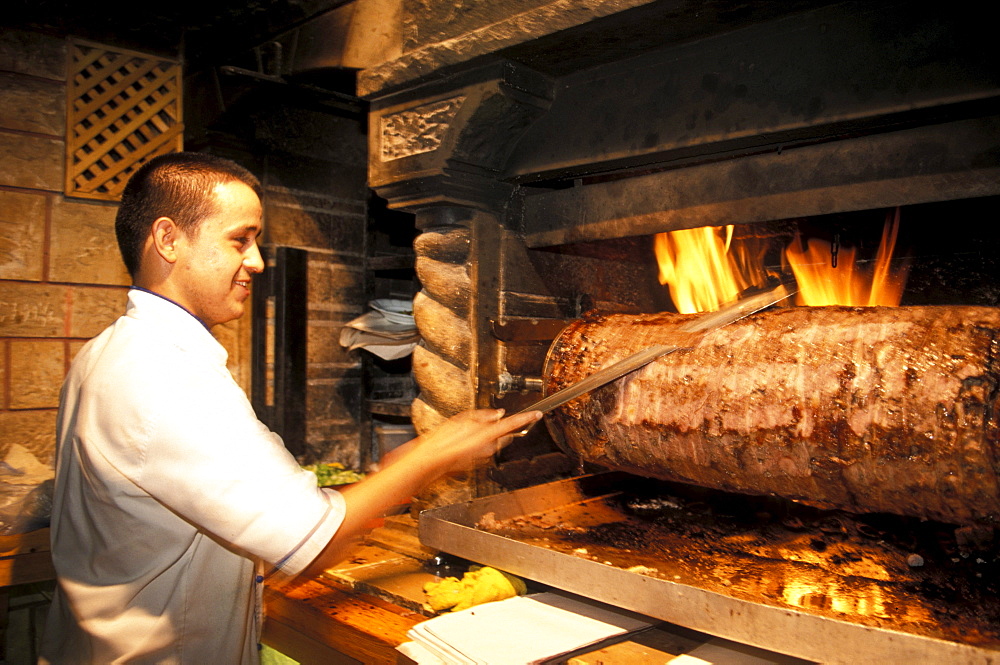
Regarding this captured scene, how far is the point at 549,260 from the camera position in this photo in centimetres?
313

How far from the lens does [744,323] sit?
2.17 metres

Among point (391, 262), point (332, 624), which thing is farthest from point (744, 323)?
point (391, 262)

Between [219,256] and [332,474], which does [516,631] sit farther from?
[332,474]

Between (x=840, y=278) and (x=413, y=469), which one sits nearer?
(x=413, y=469)

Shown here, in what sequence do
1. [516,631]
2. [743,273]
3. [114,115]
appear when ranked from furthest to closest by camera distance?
[114,115] → [743,273] → [516,631]

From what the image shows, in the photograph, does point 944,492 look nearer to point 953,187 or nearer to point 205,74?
point 953,187

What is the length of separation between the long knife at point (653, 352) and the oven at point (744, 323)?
1.9 inches

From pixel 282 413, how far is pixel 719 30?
11.5 ft

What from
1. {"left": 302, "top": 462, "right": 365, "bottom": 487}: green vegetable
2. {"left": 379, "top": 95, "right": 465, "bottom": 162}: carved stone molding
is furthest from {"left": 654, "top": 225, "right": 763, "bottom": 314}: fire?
{"left": 302, "top": 462, "right": 365, "bottom": 487}: green vegetable

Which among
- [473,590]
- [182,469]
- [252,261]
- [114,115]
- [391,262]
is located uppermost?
[114,115]

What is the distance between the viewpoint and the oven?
67.6 inches

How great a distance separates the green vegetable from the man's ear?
257cm

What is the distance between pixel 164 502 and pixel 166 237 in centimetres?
74

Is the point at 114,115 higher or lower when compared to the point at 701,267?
higher
